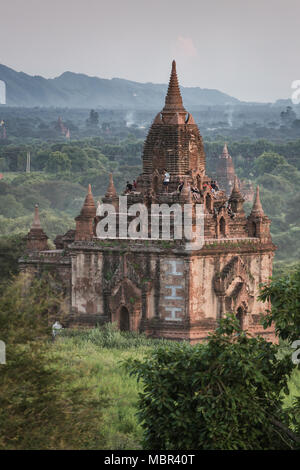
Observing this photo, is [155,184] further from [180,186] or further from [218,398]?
[218,398]

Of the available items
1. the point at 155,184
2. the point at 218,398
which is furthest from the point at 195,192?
the point at 218,398

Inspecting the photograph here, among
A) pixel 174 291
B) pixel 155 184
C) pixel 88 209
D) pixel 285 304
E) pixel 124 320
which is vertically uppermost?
pixel 155 184

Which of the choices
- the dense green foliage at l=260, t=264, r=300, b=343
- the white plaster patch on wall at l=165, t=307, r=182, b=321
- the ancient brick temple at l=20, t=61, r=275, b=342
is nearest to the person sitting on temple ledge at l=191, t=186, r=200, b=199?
the ancient brick temple at l=20, t=61, r=275, b=342

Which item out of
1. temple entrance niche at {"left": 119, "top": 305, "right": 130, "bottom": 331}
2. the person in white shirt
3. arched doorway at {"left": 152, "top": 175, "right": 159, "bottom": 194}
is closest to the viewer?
temple entrance niche at {"left": 119, "top": 305, "right": 130, "bottom": 331}

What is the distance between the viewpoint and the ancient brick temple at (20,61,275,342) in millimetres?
44406

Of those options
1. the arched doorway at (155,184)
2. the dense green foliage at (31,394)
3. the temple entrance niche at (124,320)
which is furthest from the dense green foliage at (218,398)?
the arched doorway at (155,184)

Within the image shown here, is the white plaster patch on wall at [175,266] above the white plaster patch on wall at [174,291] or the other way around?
above

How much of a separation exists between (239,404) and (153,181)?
71.1 feet

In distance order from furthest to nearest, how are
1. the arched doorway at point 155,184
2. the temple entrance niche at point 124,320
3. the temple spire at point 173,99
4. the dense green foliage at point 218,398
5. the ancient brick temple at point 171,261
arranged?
the temple spire at point 173,99 < the arched doorway at point 155,184 < the temple entrance niche at point 124,320 < the ancient brick temple at point 171,261 < the dense green foliage at point 218,398

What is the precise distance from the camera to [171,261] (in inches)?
1747

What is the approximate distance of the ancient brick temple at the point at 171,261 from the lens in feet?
A: 146

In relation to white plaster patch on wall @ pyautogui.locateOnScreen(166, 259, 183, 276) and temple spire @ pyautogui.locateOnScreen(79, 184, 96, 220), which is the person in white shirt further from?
white plaster patch on wall @ pyautogui.locateOnScreen(166, 259, 183, 276)

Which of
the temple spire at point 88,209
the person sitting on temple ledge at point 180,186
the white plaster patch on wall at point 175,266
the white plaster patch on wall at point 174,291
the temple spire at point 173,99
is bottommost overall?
the white plaster patch on wall at point 174,291

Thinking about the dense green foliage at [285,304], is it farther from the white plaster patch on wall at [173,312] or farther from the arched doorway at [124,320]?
the arched doorway at [124,320]
